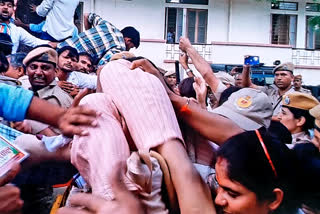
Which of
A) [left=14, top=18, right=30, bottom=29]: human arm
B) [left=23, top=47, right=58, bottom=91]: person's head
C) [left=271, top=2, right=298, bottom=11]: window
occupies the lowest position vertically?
[left=23, top=47, right=58, bottom=91]: person's head

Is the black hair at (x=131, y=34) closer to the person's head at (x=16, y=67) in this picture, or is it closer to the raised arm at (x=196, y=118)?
the person's head at (x=16, y=67)

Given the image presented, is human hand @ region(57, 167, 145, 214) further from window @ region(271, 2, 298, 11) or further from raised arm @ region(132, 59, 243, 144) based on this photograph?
window @ region(271, 2, 298, 11)

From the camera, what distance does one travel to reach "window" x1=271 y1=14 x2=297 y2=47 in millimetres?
9914

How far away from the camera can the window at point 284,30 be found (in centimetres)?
991

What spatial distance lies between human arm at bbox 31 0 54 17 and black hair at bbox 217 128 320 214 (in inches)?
114

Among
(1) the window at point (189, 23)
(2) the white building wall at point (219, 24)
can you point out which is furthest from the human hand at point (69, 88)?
(1) the window at point (189, 23)

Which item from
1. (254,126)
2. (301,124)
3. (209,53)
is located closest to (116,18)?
(209,53)

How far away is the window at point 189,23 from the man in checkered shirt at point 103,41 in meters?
5.24

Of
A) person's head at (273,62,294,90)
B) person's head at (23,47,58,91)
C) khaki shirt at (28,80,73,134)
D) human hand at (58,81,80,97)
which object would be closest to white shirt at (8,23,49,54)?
human hand at (58,81,80,97)

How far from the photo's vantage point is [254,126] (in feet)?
4.58

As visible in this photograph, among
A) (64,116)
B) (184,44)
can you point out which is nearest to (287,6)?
(184,44)

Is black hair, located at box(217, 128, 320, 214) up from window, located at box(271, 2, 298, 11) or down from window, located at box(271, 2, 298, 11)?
down

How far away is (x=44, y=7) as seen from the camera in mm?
3828

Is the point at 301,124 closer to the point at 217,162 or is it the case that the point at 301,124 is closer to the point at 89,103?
the point at 217,162
